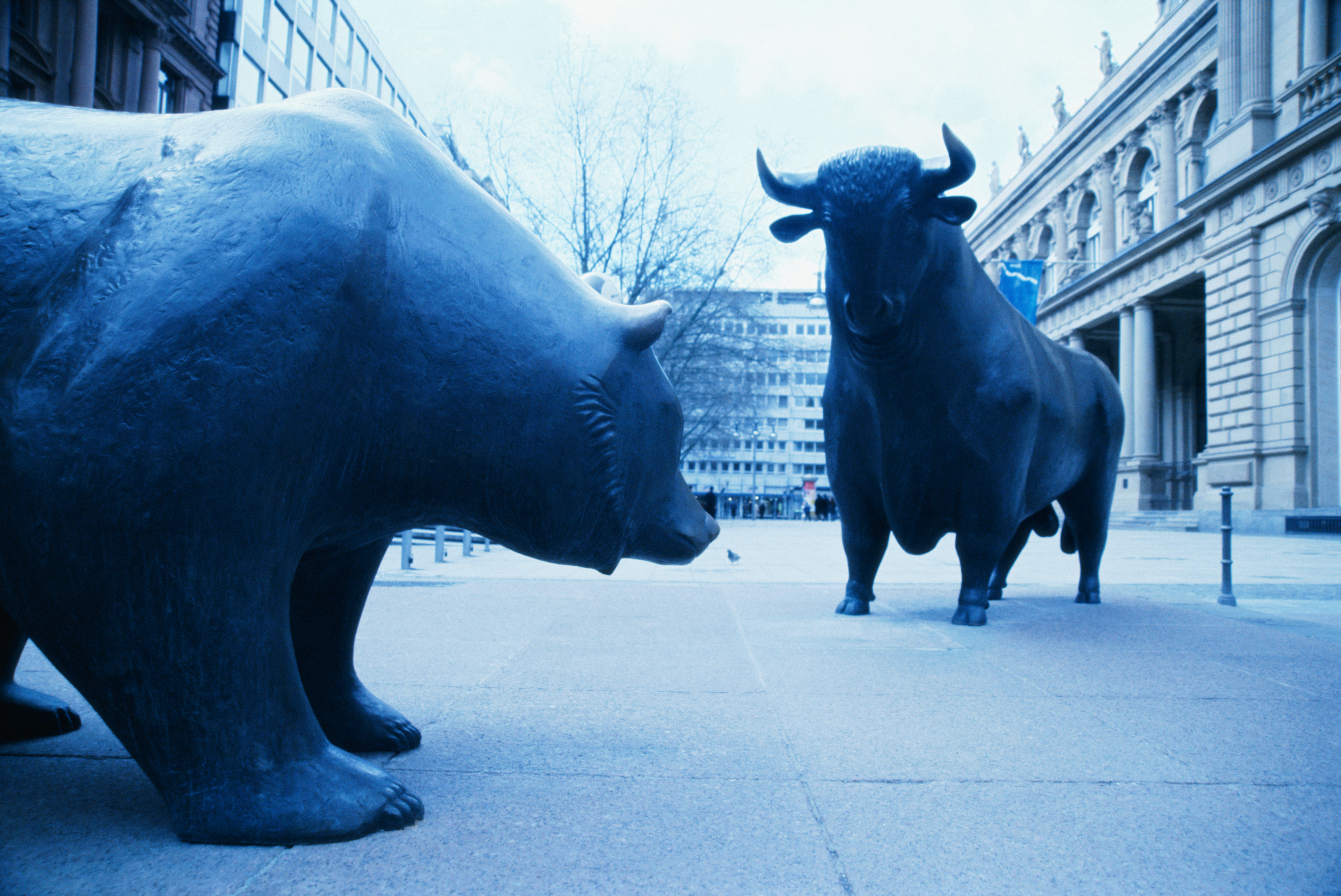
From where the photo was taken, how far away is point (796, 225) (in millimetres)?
4590

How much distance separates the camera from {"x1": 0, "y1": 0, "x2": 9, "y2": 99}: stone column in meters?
15.7

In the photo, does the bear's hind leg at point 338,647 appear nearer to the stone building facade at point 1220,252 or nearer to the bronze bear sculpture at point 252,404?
the bronze bear sculpture at point 252,404

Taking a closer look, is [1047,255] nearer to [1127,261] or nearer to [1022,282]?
[1127,261]

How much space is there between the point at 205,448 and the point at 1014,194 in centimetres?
4900

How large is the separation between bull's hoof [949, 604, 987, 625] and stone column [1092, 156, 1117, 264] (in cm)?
3532

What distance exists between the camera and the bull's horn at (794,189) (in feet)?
14.6

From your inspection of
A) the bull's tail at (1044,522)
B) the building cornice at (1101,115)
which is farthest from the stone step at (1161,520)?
the bull's tail at (1044,522)

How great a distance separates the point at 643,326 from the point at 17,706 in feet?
6.92

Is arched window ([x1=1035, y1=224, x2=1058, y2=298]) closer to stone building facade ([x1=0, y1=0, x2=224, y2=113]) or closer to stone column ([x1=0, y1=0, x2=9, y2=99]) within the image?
stone building facade ([x1=0, y1=0, x2=224, y2=113])

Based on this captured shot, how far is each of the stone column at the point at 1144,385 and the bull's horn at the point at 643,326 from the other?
34.1m

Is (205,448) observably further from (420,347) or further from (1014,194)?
(1014,194)

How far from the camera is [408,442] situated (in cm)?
200

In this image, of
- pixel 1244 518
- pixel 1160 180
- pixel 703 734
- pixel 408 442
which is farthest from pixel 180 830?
pixel 1160 180

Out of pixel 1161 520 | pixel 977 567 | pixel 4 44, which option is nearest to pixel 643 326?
pixel 977 567
